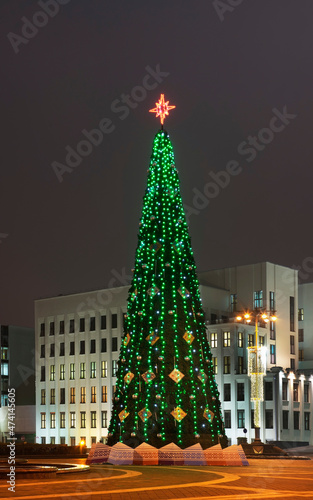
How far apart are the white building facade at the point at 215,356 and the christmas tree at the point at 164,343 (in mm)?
37153

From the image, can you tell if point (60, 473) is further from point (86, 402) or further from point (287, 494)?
point (86, 402)

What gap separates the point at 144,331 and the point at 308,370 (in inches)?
1781

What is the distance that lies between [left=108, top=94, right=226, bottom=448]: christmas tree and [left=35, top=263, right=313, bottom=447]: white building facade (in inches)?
1463

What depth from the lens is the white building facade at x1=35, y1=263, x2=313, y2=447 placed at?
233 feet

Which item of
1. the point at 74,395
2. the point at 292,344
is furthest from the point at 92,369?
the point at 292,344

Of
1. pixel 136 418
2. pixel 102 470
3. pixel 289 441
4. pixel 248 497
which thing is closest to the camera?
pixel 248 497

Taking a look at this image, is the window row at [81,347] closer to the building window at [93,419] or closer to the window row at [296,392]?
the building window at [93,419]

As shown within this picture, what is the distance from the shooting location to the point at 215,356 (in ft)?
238

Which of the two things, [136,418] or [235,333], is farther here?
[235,333]

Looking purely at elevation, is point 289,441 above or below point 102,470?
below

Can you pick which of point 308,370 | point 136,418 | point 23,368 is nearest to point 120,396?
point 136,418

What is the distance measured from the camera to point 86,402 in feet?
268

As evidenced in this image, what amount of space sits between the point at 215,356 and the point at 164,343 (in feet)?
130

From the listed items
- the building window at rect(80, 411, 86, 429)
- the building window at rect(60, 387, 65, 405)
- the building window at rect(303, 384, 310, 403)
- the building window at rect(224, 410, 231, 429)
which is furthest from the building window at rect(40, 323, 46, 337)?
the building window at rect(303, 384, 310, 403)
